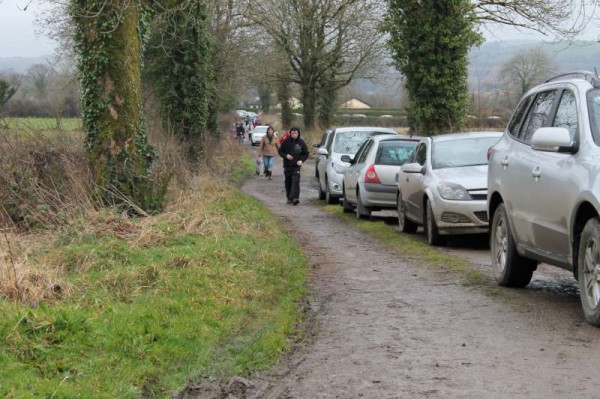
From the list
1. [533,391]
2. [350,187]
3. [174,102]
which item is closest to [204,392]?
[533,391]

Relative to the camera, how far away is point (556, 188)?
7.79 m

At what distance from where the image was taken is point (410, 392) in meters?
5.75

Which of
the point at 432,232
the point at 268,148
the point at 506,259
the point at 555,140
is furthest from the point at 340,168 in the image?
the point at 555,140

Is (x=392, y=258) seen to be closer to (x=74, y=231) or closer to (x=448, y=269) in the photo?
(x=448, y=269)

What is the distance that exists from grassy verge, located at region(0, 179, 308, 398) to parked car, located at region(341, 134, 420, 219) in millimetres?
5868

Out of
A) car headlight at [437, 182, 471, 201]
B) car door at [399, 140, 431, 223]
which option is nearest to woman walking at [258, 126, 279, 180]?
car door at [399, 140, 431, 223]

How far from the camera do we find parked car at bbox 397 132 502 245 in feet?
44.3

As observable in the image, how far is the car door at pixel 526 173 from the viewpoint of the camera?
8.40 meters

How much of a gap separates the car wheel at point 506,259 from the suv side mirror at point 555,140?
170cm

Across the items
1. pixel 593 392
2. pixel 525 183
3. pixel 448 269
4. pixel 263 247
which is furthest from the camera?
pixel 263 247

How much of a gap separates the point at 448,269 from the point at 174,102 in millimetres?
19493

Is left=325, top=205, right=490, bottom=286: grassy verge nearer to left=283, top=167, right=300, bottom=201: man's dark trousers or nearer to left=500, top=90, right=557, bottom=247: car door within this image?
left=500, top=90, right=557, bottom=247: car door

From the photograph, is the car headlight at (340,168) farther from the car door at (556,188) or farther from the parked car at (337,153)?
the car door at (556,188)

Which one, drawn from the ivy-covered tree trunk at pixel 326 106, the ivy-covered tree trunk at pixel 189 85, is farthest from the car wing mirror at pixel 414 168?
the ivy-covered tree trunk at pixel 326 106
